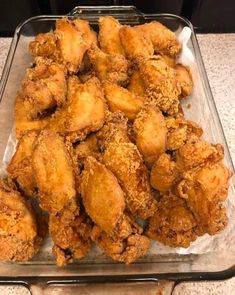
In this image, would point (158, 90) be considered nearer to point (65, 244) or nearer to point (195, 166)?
point (195, 166)

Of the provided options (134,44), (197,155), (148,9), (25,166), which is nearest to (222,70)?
(148,9)

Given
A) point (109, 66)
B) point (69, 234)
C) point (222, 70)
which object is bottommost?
point (222, 70)

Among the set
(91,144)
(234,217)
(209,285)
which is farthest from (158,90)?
(209,285)

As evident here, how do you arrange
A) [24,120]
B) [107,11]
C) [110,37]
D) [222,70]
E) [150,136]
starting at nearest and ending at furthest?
[150,136], [24,120], [110,37], [107,11], [222,70]

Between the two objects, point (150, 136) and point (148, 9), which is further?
point (148, 9)

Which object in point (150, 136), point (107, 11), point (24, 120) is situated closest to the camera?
point (150, 136)

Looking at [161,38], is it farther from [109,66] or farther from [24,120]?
[24,120]

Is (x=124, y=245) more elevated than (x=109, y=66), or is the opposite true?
(x=109, y=66)
